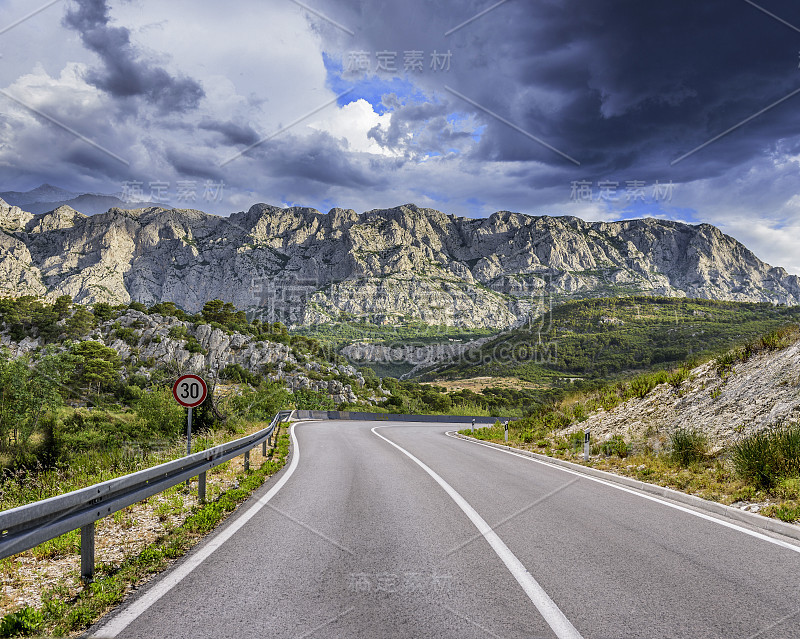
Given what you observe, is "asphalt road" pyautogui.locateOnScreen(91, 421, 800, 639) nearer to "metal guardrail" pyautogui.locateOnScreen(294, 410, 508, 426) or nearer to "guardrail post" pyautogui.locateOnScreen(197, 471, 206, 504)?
"guardrail post" pyautogui.locateOnScreen(197, 471, 206, 504)

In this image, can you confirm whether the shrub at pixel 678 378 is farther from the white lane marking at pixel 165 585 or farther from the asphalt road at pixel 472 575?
the white lane marking at pixel 165 585

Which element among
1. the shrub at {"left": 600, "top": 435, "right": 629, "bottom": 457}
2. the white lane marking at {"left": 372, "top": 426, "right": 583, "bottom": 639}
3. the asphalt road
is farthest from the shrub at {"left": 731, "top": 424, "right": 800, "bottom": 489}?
the white lane marking at {"left": 372, "top": 426, "right": 583, "bottom": 639}

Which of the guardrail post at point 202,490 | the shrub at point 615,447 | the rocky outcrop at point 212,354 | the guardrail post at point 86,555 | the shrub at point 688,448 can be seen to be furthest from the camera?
the rocky outcrop at point 212,354

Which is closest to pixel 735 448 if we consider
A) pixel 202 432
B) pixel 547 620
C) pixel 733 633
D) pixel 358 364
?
pixel 733 633

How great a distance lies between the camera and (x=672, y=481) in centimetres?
871

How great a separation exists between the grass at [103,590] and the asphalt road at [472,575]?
19 cm

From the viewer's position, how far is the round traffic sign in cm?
945

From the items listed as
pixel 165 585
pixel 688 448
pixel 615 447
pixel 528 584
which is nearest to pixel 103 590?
pixel 165 585

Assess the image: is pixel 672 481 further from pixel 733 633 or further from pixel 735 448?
pixel 733 633

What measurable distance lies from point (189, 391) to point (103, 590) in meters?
6.10

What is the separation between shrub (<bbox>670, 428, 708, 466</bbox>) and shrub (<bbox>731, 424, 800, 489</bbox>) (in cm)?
139

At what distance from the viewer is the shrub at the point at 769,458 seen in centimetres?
746

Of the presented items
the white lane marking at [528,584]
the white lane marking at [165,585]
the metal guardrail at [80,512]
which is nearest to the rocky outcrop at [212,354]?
the white lane marking at [165,585]

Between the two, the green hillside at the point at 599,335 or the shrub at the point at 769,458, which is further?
the green hillside at the point at 599,335
